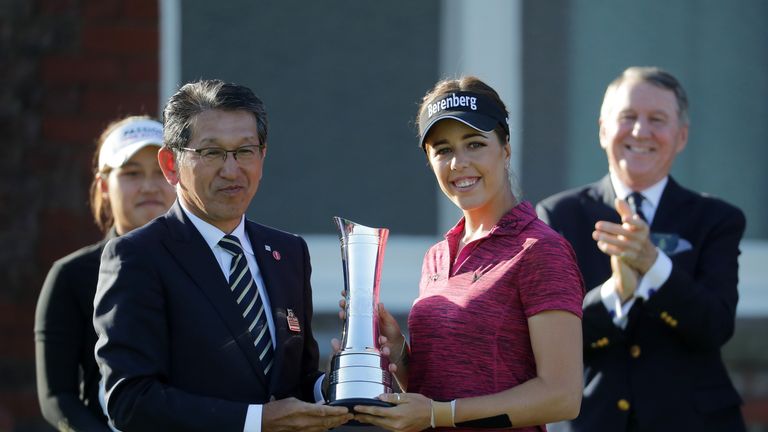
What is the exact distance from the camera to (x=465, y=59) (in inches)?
221

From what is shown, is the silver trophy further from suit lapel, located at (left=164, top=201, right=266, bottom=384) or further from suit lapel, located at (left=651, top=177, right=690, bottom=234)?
suit lapel, located at (left=651, top=177, right=690, bottom=234)

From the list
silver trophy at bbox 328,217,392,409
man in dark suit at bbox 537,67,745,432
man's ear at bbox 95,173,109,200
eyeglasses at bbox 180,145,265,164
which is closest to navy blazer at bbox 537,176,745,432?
man in dark suit at bbox 537,67,745,432

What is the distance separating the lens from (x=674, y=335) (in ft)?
12.4

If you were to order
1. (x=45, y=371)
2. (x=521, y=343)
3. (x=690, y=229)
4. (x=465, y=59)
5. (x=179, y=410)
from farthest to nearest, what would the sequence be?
1. (x=465, y=59)
2. (x=690, y=229)
3. (x=45, y=371)
4. (x=521, y=343)
5. (x=179, y=410)

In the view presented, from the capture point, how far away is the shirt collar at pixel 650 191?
3934mm

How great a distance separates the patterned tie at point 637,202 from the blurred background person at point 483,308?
0.83 meters

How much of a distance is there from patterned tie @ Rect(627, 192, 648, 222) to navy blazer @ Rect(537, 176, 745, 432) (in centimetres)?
6

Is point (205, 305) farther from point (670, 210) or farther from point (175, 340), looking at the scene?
point (670, 210)

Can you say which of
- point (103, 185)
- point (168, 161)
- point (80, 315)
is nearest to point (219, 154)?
point (168, 161)

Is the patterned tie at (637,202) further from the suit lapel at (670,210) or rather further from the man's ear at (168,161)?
the man's ear at (168,161)

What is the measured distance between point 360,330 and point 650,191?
54.8 inches

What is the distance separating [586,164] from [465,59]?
78 cm

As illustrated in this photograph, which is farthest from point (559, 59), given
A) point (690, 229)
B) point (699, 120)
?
point (690, 229)

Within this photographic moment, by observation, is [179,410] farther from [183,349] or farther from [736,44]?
[736,44]
